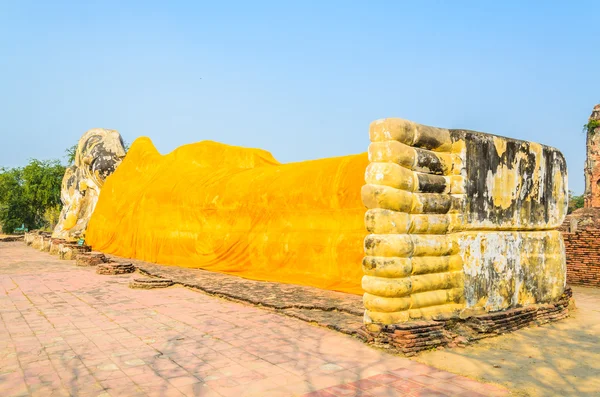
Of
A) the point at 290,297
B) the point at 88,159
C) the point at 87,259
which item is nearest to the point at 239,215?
the point at 290,297

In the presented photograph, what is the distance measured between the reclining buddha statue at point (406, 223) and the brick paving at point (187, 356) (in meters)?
0.99

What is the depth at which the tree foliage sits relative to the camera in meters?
30.8

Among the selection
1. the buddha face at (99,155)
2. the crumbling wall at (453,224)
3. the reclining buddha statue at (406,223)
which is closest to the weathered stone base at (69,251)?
the reclining buddha statue at (406,223)

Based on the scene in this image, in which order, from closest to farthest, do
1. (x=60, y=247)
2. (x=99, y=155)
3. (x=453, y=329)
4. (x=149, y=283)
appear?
(x=453, y=329)
(x=149, y=283)
(x=60, y=247)
(x=99, y=155)

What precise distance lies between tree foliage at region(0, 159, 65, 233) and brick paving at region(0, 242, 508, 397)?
84.7 feet

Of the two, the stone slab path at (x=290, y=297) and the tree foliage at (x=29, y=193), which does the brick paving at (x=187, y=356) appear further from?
the tree foliage at (x=29, y=193)

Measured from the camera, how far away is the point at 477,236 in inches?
244

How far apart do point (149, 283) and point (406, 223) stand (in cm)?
548

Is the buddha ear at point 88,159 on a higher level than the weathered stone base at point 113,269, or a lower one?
higher

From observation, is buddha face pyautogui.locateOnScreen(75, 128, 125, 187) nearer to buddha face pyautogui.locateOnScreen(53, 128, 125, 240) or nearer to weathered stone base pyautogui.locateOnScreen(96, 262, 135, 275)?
buddha face pyautogui.locateOnScreen(53, 128, 125, 240)

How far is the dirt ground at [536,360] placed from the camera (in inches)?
170

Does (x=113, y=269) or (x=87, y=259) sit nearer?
(x=113, y=269)

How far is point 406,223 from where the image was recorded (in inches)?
219

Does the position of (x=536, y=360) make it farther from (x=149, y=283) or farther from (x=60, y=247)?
(x=60, y=247)
